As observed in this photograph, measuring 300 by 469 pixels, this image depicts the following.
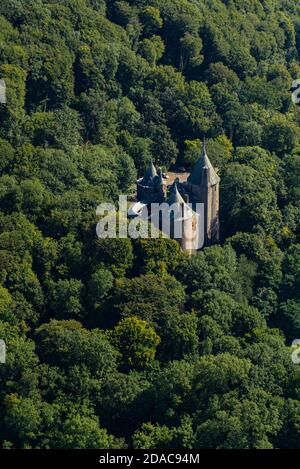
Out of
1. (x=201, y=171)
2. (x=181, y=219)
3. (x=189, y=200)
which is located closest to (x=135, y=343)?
(x=181, y=219)

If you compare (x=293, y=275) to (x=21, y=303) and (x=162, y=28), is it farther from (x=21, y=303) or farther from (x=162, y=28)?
(x=162, y=28)

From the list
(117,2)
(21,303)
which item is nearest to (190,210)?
(21,303)

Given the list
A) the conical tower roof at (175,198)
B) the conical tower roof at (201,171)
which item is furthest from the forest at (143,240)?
the conical tower roof at (201,171)

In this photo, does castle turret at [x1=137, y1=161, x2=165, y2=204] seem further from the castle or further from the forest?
the forest

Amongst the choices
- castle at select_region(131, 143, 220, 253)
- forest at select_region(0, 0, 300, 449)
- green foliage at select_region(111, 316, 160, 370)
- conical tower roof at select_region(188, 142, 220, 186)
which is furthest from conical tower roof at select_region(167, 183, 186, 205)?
green foliage at select_region(111, 316, 160, 370)

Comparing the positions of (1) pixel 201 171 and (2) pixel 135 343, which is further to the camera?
(1) pixel 201 171

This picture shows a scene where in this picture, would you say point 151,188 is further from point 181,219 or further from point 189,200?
point 181,219
